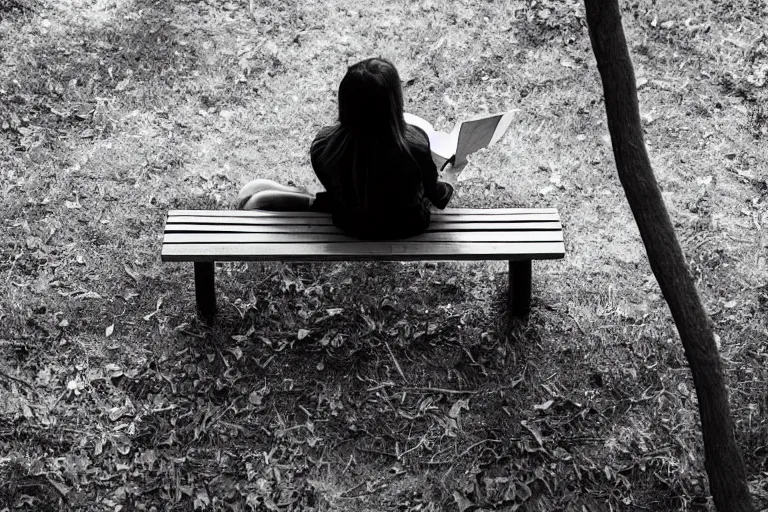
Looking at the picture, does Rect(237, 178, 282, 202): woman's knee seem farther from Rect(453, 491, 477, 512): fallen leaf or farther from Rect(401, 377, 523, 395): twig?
Rect(453, 491, 477, 512): fallen leaf

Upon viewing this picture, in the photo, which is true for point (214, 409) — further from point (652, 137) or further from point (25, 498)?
point (652, 137)

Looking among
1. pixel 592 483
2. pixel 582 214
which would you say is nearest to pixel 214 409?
pixel 592 483

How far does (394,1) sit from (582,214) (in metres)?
2.47

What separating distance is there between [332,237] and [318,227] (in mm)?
111

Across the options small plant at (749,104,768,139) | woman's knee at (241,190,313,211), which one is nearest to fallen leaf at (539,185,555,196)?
small plant at (749,104,768,139)

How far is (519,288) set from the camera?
433 centimetres

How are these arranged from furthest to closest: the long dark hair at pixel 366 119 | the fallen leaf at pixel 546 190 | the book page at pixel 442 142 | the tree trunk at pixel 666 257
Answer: the fallen leaf at pixel 546 190
the book page at pixel 442 142
the long dark hair at pixel 366 119
the tree trunk at pixel 666 257

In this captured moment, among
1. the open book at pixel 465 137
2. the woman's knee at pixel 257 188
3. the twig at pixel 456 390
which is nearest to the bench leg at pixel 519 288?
the twig at pixel 456 390

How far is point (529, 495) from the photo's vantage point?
3717 mm

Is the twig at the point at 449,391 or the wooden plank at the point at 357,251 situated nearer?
the wooden plank at the point at 357,251

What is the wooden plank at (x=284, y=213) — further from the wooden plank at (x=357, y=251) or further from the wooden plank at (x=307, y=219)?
the wooden plank at (x=357, y=251)

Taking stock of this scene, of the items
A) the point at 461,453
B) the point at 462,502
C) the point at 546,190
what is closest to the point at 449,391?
the point at 461,453

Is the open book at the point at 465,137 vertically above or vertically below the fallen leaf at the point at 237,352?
above

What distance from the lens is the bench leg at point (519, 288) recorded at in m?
4.26
